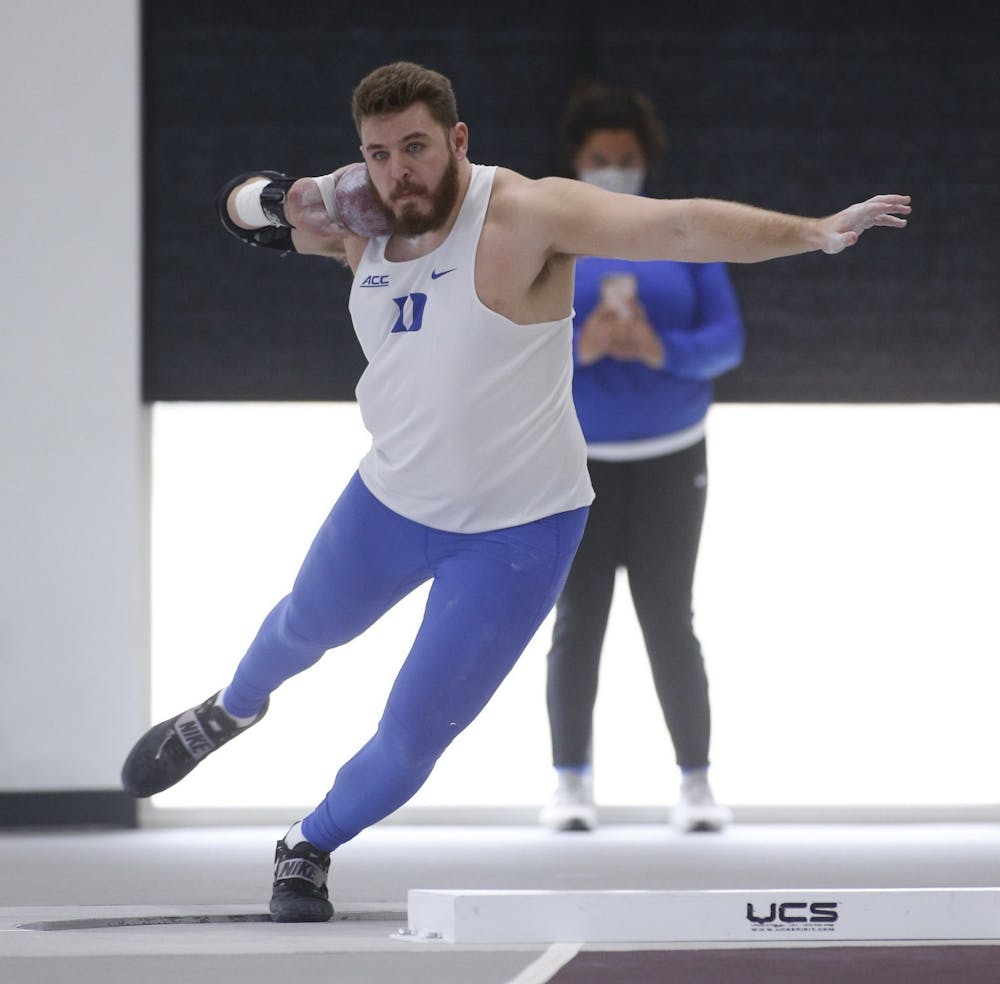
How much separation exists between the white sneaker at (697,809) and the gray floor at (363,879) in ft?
0.14

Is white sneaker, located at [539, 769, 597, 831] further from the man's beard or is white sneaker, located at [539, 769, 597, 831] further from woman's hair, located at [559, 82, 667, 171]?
the man's beard

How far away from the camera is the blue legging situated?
9.02 ft

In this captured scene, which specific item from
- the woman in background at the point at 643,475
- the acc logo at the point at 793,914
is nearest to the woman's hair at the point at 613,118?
the woman in background at the point at 643,475

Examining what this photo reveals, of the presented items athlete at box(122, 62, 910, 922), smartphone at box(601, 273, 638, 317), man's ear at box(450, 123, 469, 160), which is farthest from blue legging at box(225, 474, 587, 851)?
smartphone at box(601, 273, 638, 317)

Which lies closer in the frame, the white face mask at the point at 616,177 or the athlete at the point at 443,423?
the athlete at the point at 443,423

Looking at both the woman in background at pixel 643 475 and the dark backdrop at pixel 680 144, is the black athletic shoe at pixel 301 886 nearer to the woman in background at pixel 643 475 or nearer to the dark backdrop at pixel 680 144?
the woman in background at pixel 643 475

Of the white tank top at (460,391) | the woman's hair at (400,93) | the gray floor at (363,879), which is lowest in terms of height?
the gray floor at (363,879)

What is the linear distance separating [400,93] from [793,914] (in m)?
1.28

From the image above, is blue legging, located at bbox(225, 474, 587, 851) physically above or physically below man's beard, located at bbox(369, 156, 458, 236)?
below

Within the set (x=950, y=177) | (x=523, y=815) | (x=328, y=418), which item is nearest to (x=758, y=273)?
(x=950, y=177)

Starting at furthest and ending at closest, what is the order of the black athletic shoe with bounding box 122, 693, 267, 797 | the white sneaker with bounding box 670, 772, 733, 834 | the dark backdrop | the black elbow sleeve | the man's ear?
1. the dark backdrop
2. the white sneaker with bounding box 670, 772, 733, 834
3. the black athletic shoe with bounding box 122, 693, 267, 797
4. the black elbow sleeve
5. the man's ear

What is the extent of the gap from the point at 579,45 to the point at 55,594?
6.20ft

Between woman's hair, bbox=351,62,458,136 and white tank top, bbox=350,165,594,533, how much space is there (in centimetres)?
14

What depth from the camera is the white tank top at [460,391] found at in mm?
2811
